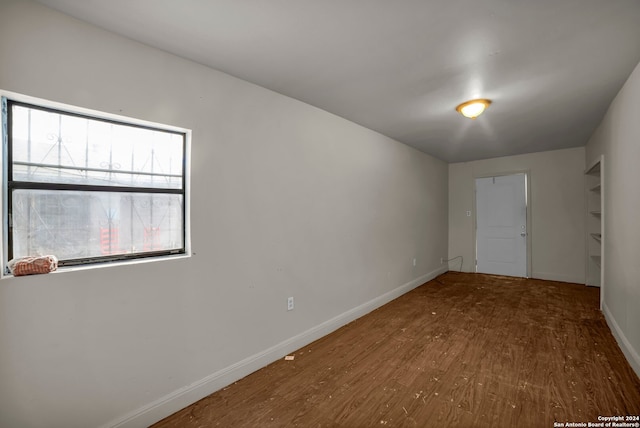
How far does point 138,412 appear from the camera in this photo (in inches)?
73.6

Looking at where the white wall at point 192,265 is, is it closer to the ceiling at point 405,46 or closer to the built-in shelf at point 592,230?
the ceiling at point 405,46

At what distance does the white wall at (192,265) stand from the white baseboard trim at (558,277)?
3.99m

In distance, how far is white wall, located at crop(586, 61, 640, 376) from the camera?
2.43 metres

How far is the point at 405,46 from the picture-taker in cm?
201

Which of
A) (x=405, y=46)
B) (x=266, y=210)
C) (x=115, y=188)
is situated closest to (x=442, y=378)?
(x=266, y=210)

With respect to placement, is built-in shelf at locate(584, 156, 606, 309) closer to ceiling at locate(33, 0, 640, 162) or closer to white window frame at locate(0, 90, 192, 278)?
ceiling at locate(33, 0, 640, 162)

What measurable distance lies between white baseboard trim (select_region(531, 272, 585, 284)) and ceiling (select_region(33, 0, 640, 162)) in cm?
337

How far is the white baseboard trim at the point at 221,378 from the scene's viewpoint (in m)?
1.88

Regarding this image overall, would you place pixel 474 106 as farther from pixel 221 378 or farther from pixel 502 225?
pixel 502 225

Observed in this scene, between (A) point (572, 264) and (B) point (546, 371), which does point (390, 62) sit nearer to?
(B) point (546, 371)

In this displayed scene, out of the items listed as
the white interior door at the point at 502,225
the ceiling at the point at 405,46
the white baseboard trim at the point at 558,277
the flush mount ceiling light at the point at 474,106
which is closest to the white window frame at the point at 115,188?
the ceiling at the point at 405,46

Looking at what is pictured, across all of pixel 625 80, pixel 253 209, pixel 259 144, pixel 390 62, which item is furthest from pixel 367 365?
pixel 625 80

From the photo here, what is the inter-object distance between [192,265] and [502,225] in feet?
19.7

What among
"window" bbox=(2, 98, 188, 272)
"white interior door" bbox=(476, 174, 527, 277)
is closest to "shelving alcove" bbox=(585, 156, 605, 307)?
"white interior door" bbox=(476, 174, 527, 277)
